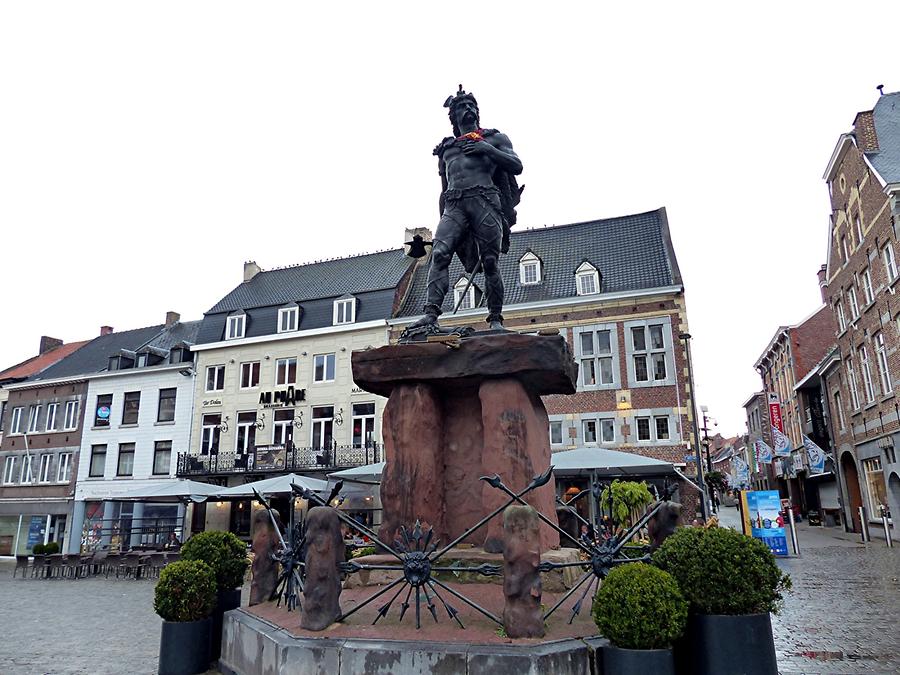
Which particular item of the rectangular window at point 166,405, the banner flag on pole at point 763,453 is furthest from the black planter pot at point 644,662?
the rectangular window at point 166,405

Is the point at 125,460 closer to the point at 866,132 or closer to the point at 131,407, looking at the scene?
the point at 131,407

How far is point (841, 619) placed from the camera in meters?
8.41

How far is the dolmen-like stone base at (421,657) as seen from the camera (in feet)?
12.8

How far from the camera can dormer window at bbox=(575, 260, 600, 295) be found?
2638 cm

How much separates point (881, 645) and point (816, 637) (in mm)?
680

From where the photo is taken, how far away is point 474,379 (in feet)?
A: 20.8

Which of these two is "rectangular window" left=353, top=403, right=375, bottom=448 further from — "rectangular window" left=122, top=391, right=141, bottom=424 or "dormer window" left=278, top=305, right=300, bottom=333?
"rectangular window" left=122, top=391, right=141, bottom=424

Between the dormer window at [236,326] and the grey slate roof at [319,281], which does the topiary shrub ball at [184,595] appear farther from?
the dormer window at [236,326]

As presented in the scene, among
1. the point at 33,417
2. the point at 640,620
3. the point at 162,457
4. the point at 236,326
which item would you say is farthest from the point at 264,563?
the point at 33,417

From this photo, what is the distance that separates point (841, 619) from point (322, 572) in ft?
24.2

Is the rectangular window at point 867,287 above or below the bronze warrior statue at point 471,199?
above

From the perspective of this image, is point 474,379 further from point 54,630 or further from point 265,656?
point 54,630

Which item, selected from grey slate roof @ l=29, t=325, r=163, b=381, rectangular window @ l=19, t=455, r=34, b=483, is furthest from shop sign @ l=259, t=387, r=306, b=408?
rectangular window @ l=19, t=455, r=34, b=483

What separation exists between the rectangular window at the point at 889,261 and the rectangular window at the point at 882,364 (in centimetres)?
239
